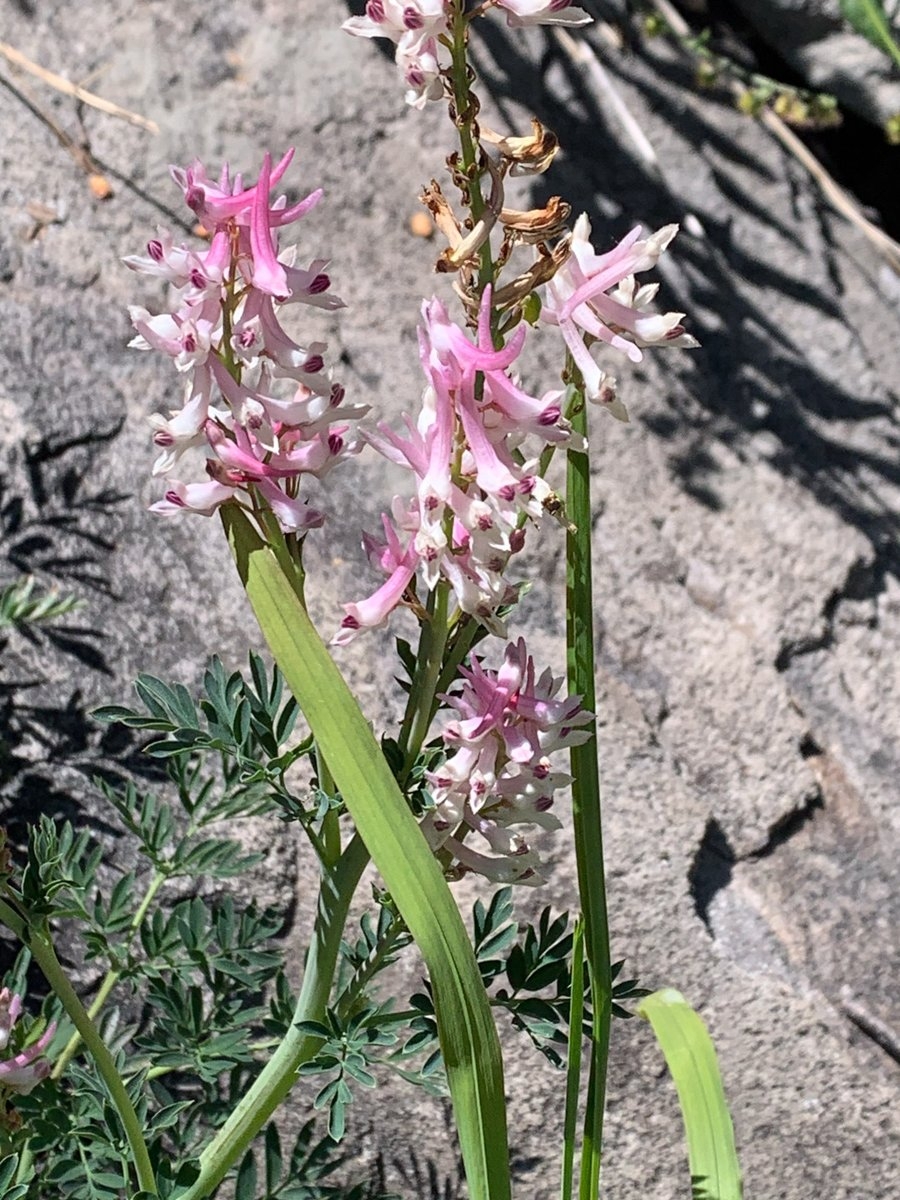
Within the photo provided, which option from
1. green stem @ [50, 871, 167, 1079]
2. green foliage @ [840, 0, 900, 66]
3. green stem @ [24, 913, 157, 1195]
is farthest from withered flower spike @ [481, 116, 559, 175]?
green foliage @ [840, 0, 900, 66]

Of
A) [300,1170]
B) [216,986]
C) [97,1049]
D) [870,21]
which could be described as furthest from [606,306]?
[870,21]

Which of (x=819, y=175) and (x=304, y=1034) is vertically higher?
(x=819, y=175)

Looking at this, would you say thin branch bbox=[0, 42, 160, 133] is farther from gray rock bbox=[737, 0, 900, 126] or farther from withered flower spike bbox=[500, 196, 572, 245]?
withered flower spike bbox=[500, 196, 572, 245]

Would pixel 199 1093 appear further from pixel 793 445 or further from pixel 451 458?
pixel 793 445

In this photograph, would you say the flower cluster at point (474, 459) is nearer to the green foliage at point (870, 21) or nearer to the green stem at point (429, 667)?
the green stem at point (429, 667)

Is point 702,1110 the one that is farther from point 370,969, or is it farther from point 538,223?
point 538,223

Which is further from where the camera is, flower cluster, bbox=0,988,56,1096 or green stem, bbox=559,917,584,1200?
flower cluster, bbox=0,988,56,1096
